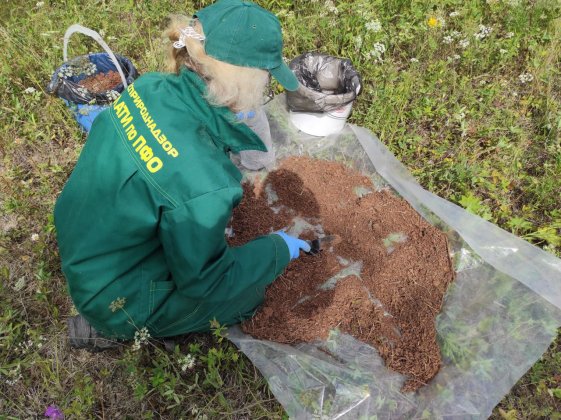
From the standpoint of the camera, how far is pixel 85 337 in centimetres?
184

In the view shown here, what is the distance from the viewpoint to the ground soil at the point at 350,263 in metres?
2.00

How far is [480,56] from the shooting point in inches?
116

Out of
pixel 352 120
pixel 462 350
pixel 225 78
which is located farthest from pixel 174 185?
pixel 352 120

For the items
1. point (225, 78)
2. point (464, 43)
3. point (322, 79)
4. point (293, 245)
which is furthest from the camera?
point (322, 79)

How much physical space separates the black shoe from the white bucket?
1625 millimetres

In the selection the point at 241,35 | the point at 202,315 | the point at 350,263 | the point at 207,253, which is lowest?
the point at 350,263

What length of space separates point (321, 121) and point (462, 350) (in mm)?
1471

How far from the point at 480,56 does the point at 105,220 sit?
2683 mm

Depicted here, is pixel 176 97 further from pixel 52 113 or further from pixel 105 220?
pixel 52 113

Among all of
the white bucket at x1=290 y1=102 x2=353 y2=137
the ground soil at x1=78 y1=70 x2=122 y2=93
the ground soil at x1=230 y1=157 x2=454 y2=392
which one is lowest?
the ground soil at x1=230 y1=157 x2=454 y2=392

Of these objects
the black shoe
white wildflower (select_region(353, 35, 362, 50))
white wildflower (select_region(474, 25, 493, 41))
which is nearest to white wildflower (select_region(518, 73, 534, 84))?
white wildflower (select_region(474, 25, 493, 41))

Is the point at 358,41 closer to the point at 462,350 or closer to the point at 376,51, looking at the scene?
the point at 376,51

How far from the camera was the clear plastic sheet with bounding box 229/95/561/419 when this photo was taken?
1.72 metres

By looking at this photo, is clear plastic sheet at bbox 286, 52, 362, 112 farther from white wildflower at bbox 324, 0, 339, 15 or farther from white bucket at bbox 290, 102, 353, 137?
white wildflower at bbox 324, 0, 339, 15
